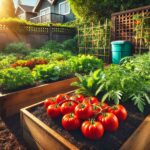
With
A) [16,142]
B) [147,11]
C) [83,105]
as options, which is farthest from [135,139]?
[147,11]

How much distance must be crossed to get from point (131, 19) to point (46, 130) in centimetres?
636

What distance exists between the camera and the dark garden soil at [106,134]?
4.69 ft

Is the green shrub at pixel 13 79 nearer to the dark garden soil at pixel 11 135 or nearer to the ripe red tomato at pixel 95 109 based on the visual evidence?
the dark garden soil at pixel 11 135

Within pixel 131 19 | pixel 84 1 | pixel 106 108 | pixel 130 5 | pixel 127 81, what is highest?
pixel 84 1

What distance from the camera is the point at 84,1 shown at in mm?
10211

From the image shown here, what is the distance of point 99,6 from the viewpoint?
9.67m

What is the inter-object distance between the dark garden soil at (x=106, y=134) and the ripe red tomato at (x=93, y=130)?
0.07m

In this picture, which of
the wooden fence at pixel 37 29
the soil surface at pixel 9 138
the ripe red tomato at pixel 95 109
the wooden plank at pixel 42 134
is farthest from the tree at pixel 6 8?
the ripe red tomato at pixel 95 109

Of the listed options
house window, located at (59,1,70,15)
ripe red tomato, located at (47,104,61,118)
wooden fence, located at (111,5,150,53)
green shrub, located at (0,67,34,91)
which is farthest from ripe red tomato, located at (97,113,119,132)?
house window, located at (59,1,70,15)

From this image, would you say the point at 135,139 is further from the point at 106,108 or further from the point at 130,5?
the point at 130,5

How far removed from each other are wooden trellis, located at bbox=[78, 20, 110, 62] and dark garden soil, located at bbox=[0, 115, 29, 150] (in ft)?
19.4

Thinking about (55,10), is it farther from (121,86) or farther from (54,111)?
(54,111)

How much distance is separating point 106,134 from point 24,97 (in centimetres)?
169

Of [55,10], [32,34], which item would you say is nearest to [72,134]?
[32,34]
